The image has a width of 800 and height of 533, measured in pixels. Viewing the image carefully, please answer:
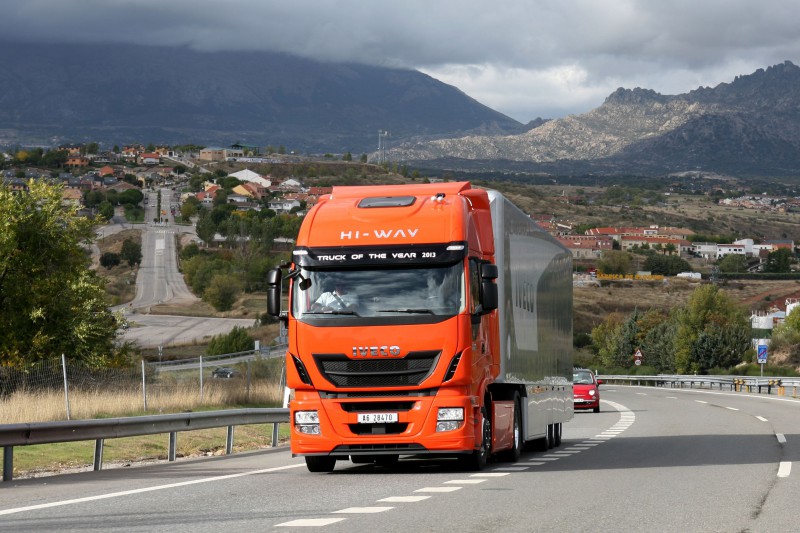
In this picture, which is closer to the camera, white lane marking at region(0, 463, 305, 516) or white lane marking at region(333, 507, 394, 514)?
white lane marking at region(333, 507, 394, 514)

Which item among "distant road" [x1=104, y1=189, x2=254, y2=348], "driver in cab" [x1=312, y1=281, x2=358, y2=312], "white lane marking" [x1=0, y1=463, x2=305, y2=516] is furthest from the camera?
"distant road" [x1=104, y1=189, x2=254, y2=348]

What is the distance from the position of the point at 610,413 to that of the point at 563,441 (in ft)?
49.1

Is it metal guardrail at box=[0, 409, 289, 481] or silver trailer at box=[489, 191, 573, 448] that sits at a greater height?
silver trailer at box=[489, 191, 573, 448]

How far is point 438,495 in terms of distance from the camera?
43.5ft

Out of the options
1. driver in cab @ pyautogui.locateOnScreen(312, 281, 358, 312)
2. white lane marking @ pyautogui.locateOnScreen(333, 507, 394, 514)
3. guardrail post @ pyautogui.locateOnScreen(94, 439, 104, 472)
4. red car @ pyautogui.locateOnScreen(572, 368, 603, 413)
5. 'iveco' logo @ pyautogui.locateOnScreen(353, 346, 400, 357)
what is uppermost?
driver in cab @ pyautogui.locateOnScreen(312, 281, 358, 312)

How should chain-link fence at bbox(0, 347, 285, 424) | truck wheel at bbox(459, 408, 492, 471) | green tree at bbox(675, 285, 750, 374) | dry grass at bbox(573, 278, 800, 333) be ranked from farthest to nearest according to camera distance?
dry grass at bbox(573, 278, 800, 333)
green tree at bbox(675, 285, 750, 374)
chain-link fence at bbox(0, 347, 285, 424)
truck wheel at bbox(459, 408, 492, 471)

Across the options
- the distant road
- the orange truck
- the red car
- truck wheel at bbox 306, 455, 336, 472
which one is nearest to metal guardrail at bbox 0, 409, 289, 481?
truck wheel at bbox 306, 455, 336, 472

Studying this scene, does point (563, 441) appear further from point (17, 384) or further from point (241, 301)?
point (241, 301)

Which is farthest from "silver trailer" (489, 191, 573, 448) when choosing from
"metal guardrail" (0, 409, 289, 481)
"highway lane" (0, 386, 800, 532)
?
"metal guardrail" (0, 409, 289, 481)

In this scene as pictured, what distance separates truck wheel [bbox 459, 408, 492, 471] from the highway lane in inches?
7.3

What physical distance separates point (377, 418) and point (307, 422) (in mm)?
869

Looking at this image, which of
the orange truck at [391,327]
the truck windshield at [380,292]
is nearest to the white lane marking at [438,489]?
the orange truck at [391,327]

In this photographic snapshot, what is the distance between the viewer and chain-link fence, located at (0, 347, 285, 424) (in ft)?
78.6

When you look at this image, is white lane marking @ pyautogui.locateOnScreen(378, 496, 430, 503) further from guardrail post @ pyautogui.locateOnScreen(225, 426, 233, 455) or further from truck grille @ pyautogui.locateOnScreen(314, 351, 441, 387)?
guardrail post @ pyautogui.locateOnScreen(225, 426, 233, 455)
